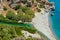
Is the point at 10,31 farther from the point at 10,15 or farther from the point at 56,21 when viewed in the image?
the point at 56,21

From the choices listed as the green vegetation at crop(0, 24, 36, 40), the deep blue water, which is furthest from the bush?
the deep blue water

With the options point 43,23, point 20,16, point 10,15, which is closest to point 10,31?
point 10,15

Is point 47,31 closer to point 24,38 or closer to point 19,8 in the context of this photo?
point 24,38

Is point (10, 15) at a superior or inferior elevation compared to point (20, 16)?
inferior

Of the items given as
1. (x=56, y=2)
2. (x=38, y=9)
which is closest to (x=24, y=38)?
(x=38, y=9)

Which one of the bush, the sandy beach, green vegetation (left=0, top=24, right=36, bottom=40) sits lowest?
green vegetation (left=0, top=24, right=36, bottom=40)

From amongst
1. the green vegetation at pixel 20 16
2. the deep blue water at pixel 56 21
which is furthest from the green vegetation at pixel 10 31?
the deep blue water at pixel 56 21

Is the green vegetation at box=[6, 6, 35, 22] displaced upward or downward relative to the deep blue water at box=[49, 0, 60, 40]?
downward

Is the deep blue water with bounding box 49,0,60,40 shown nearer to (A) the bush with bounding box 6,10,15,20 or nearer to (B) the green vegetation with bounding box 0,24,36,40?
(B) the green vegetation with bounding box 0,24,36,40
